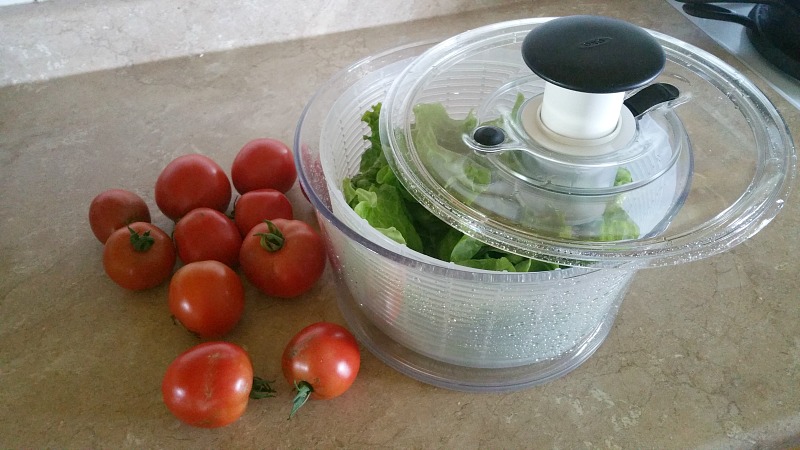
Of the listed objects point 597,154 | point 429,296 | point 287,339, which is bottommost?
point 287,339

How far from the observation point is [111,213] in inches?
27.4

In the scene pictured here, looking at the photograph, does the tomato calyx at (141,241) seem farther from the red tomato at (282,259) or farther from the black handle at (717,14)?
the black handle at (717,14)

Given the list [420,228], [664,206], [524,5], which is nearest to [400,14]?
[524,5]

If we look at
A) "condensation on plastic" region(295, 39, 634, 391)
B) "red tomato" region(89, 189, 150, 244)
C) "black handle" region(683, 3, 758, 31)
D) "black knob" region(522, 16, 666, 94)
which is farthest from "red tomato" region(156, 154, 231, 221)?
"black handle" region(683, 3, 758, 31)

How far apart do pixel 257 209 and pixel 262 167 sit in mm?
78

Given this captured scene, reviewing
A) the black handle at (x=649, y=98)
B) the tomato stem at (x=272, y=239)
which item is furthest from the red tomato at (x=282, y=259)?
the black handle at (x=649, y=98)

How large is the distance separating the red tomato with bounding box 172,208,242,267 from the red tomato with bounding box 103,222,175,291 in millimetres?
19

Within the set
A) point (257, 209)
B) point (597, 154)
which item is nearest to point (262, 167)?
point (257, 209)

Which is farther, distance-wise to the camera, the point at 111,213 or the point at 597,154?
the point at 111,213

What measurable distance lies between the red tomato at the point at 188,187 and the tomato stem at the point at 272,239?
121 millimetres

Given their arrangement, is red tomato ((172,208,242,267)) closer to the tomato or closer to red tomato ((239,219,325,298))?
red tomato ((239,219,325,298))

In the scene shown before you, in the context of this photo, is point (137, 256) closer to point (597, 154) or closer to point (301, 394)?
point (301, 394)

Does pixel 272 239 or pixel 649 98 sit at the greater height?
pixel 649 98

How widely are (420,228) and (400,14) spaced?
0.55 m
